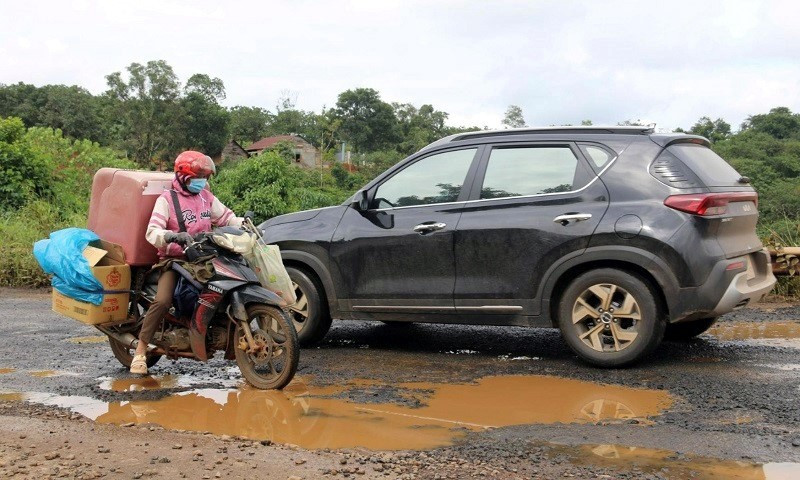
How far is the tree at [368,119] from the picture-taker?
92125mm

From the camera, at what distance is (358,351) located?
757 cm

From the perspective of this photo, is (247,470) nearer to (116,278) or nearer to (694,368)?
(116,278)

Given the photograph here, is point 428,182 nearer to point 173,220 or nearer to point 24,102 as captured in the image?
point 173,220

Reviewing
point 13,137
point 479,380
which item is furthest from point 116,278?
point 13,137

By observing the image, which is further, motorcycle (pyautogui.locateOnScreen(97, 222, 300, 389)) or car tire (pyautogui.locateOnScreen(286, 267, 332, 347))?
car tire (pyautogui.locateOnScreen(286, 267, 332, 347))

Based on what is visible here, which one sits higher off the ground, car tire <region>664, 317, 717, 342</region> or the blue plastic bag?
the blue plastic bag

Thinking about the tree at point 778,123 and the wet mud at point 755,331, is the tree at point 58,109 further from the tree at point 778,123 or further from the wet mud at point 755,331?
the wet mud at point 755,331

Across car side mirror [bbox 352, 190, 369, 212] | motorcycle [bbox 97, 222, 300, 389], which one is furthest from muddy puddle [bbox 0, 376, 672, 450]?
car side mirror [bbox 352, 190, 369, 212]

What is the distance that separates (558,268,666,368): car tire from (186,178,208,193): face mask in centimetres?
296

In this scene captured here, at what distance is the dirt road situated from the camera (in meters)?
4.17

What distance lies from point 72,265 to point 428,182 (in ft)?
9.93

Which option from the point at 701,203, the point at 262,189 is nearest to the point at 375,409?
the point at 701,203

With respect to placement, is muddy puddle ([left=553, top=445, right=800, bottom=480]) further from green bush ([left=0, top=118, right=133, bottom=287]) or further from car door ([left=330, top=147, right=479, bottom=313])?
green bush ([left=0, top=118, right=133, bottom=287])

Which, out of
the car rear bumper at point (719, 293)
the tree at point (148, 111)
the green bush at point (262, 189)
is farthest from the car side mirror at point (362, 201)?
the tree at point (148, 111)
